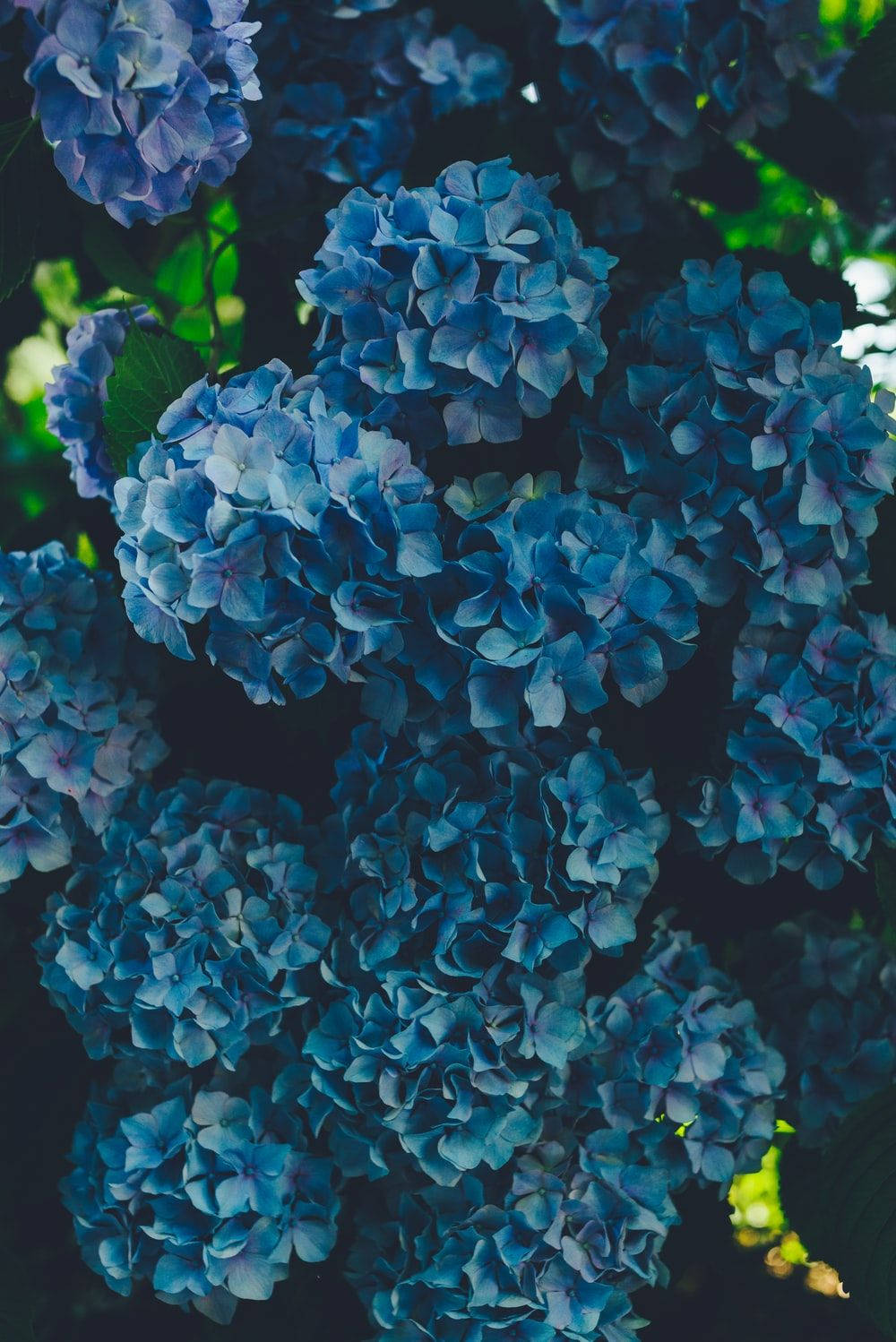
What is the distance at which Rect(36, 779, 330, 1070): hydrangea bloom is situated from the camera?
727 mm

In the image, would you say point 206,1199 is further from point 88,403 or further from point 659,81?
point 659,81

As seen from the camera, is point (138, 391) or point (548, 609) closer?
point (548, 609)

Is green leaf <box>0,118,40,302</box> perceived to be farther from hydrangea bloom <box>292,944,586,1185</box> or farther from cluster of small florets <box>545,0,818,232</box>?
hydrangea bloom <box>292,944,586,1185</box>

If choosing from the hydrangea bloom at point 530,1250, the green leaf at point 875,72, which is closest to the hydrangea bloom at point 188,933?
the hydrangea bloom at point 530,1250

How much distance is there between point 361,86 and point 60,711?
1.63ft

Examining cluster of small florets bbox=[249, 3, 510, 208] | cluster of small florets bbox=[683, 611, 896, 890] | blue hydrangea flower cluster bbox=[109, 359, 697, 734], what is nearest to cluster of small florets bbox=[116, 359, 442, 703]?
blue hydrangea flower cluster bbox=[109, 359, 697, 734]

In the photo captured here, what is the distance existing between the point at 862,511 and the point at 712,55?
14.1 inches

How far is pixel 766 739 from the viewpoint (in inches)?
27.8

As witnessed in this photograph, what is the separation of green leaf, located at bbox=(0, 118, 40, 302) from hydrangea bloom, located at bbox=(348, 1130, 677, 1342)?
2.00 ft

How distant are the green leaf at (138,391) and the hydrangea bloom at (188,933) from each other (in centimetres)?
22

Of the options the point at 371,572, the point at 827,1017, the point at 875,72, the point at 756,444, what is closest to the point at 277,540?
the point at 371,572

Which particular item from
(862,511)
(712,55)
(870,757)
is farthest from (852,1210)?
(712,55)

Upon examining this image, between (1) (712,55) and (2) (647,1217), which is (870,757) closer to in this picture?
(2) (647,1217)

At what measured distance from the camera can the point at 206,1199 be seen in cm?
73
